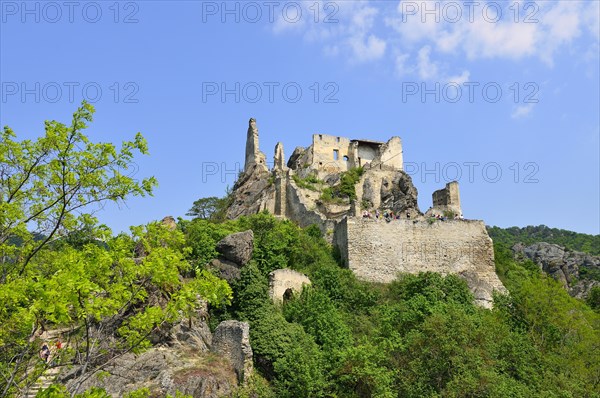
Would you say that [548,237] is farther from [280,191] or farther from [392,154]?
[280,191]

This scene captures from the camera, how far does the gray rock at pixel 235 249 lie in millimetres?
27906

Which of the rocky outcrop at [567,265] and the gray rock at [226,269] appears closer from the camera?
the gray rock at [226,269]

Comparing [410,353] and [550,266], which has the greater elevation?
[550,266]

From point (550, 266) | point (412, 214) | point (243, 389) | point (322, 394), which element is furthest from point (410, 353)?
point (550, 266)

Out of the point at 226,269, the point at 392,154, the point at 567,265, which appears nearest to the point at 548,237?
the point at 567,265

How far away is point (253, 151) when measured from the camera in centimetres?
5622

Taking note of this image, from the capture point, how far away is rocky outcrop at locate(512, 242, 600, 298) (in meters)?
56.2

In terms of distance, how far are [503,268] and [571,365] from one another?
12731 mm

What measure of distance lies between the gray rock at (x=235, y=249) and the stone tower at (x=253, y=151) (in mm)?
25330

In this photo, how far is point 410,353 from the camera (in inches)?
1006

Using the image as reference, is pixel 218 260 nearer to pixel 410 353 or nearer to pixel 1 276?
pixel 410 353

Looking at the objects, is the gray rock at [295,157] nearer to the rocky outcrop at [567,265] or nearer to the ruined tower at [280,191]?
the ruined tower at [280,191]

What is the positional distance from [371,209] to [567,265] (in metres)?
29.9

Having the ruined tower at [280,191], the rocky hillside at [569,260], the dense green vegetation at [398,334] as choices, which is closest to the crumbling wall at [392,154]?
the ruined tower at [280,191]
